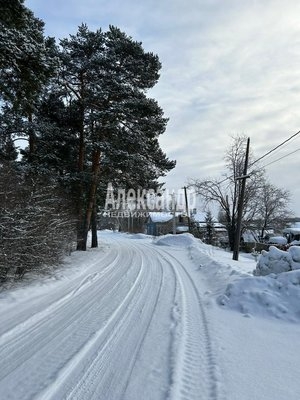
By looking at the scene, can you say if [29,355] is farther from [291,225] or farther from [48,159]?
[291,225]

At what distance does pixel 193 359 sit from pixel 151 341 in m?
0.90

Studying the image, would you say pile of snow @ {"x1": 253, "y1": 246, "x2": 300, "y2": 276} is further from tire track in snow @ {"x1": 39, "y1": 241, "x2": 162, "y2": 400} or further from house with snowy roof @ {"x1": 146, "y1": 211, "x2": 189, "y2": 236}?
house with snowy roof @ {"x1": 146, "y1": 211, "x2": 189, "y2": 236}

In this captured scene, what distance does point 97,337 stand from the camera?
557cm

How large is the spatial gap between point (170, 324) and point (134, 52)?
1710cm

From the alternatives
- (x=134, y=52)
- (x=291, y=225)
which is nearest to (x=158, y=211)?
(x=291, y=225)

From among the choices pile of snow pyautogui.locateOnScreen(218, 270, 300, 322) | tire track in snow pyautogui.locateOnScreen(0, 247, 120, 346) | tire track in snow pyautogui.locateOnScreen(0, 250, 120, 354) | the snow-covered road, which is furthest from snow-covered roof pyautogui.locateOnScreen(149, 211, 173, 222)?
pile of snow pyautogui.locateOnScreen(218, 270, 300, 322)

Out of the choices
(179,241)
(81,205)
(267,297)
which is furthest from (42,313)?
(179,241)

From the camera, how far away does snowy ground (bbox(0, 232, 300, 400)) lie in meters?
3.93

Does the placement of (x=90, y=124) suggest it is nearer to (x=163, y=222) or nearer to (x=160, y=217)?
(x=163, y=222)

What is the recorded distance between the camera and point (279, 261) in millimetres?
9703

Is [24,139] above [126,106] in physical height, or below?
below

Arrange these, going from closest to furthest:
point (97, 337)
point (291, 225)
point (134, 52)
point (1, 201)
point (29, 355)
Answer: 1. point (29, 355)
2. point (97, 337)
3. point (1, 201)
4. point (134, 52)
5. point (291, 225)

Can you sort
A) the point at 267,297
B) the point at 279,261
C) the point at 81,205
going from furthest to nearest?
the point at 81,205
the point at 279,261
the point at 267,297

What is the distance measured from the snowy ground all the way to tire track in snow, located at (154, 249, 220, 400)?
0.01m
